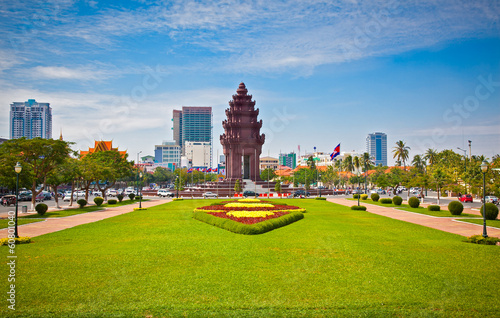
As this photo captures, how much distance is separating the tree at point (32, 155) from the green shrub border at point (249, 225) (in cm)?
1571

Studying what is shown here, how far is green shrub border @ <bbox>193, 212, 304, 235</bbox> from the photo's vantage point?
21406 millimetres

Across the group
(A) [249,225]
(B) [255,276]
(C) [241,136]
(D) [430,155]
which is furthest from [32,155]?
(D) [430,155]

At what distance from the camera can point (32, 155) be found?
3391 cm

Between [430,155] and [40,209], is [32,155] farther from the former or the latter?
[430,155]

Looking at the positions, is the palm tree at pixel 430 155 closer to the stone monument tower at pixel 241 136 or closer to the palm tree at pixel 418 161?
the palm tree at pixel 418 161

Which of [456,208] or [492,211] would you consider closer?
[492,211]

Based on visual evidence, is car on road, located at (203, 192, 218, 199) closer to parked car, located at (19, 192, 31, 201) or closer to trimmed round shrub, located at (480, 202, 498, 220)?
parked car, located at (19, 192, 31, 201)

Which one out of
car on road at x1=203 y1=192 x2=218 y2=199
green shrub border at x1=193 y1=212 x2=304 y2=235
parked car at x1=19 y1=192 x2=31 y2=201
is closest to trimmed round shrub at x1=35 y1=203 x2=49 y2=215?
green shrub border at x1=193 y1=212 x2=304 y2=235

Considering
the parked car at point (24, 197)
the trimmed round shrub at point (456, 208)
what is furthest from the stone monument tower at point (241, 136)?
the trimmed round shrub at point (456, 208)

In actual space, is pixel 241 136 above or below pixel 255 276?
above

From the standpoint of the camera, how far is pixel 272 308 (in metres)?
9.52

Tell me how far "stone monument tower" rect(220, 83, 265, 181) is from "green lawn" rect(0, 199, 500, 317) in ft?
→ 179

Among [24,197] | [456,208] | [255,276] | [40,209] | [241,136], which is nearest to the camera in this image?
[255,276]

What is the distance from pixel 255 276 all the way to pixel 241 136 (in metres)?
63.4
